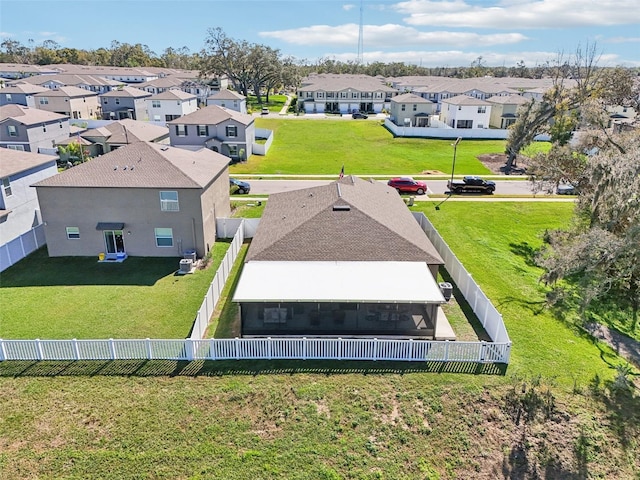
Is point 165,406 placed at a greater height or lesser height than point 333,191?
lesser

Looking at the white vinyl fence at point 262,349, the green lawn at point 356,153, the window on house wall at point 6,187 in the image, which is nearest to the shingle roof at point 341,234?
the white vinyl fence at point 262,349

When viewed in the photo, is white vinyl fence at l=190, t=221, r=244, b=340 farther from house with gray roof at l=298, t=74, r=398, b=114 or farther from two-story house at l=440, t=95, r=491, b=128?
house with gray roof at l=298, t=74, r=398, b=114

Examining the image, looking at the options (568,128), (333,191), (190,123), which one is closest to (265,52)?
(190,123)

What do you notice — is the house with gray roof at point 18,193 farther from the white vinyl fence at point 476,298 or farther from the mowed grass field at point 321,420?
Answer: the white vinyl fence at point 476,298

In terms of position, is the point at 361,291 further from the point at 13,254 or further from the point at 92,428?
the point at 13,254

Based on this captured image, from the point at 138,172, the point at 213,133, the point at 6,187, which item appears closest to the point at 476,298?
the point at 138,172

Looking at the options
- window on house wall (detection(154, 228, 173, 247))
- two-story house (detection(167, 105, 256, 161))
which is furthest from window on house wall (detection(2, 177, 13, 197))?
two-story house (detection(167, 105, 256, 161))
